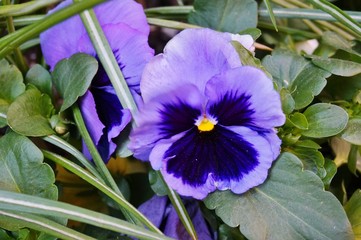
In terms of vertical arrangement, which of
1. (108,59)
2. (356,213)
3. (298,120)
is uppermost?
(108,59)

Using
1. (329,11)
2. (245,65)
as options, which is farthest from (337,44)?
(245,65)

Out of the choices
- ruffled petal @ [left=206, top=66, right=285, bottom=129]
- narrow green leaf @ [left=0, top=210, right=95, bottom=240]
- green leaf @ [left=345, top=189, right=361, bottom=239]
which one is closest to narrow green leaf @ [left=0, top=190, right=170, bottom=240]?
narrow green leaf @ [left=0, top=210, right=95, bottom=240]

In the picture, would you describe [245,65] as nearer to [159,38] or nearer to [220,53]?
[220,53]

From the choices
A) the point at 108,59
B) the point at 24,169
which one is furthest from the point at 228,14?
the point at 24,169

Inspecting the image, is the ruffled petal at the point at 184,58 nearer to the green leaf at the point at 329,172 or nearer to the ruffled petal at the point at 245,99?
the ruffled petal at the point at 245,99

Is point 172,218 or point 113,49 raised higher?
point 113,49

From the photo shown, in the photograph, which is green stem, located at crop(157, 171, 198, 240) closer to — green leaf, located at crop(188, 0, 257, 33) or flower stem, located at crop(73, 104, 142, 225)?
flower stem, located at crop(73, 104, 142, 225)

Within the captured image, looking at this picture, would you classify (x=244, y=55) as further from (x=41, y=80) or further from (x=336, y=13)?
(x=41, y=80)
